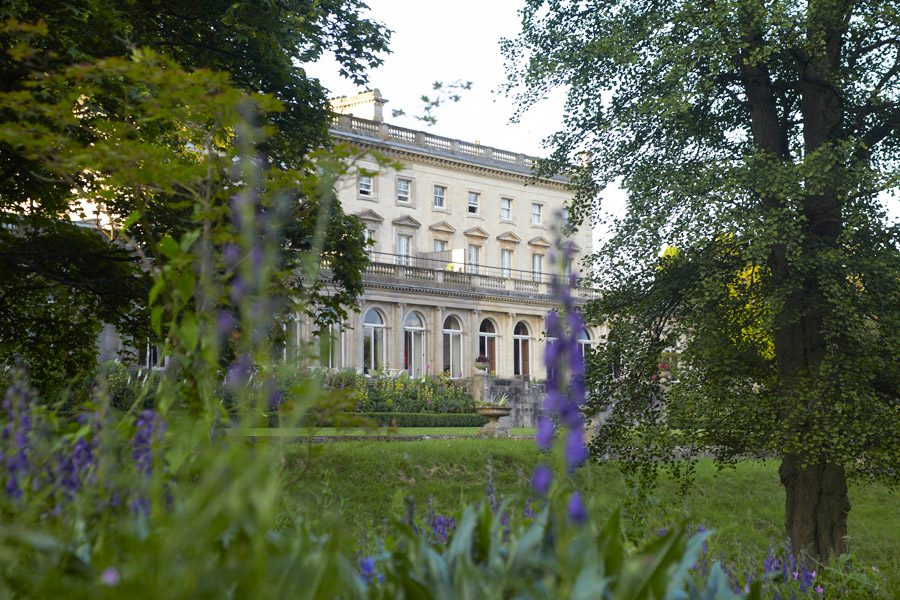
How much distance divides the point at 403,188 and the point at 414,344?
8142mm

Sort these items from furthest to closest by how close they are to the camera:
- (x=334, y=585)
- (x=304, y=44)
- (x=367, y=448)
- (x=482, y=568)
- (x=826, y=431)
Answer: (x=367, y=448)
(x=304, y=44)
(x=826, y=431)
(x=482, y=568)
(x=334, y=585)

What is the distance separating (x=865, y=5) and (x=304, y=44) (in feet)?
22.9

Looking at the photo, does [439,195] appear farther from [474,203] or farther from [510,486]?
[510,486]

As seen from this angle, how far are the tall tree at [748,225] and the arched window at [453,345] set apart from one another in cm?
3390

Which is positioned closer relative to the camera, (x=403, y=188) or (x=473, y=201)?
(x=403, y=188)

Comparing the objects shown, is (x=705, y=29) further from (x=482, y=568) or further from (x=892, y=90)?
(x=482, y=568)

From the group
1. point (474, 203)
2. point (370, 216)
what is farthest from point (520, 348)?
point (370, 216)

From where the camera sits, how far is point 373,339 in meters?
43.8

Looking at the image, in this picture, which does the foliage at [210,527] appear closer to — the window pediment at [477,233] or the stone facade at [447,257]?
the stone facade at [447,257]

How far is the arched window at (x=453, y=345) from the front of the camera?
4731 cm

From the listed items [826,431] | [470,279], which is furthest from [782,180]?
[470,279]

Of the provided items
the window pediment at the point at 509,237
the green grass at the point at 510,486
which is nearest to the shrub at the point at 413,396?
the green grass at the point at 510,486

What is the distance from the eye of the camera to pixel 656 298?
1215cm

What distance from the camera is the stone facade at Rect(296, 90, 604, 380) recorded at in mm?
44250
